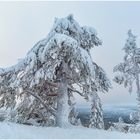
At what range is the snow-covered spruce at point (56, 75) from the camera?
70.5 feet

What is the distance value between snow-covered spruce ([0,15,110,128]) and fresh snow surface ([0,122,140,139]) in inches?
112

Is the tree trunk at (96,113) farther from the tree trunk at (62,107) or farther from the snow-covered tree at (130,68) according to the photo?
the snow-covered tree at (130,68)

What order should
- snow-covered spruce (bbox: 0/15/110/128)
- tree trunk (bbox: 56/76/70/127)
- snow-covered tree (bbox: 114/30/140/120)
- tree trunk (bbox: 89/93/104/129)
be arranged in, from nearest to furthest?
1. snow-covered spruce (bbox: 0/15/110/128)
2. tree trunk (bbox: 56/76/70/127)
3. tree trunk (bbox: 89/93/104/129)
4. snow-covered tree (bbox: 114/30/140/120)

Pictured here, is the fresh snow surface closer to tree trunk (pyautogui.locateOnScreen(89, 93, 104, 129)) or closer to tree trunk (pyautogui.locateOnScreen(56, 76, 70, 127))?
tree trunk (pyautogui.locateOnScreen(56, 76, 70, 127))

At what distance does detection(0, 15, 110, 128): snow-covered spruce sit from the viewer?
70.5 feet

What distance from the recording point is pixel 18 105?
25.5 m

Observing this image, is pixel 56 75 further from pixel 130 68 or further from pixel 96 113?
pixel 130 68

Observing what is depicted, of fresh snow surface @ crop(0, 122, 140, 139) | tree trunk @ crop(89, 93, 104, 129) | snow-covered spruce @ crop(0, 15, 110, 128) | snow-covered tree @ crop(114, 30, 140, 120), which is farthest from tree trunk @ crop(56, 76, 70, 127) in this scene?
snow-covered tree @ crop(114, 30, 140, 120)

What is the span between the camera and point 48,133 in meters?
19.4

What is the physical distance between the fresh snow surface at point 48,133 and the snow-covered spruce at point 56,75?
112 inches

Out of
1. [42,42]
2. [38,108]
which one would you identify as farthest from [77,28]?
[38,108]

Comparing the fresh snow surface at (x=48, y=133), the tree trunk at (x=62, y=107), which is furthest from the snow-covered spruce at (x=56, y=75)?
the fresh snow surface at (x=48, y=133)

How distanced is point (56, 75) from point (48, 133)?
4.79 m

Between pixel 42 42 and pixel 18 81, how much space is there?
2913 millimetres
